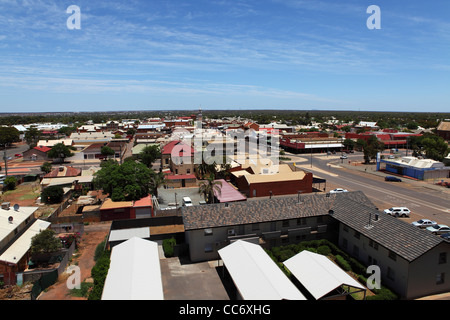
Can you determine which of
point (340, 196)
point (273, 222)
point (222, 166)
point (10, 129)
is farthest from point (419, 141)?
point (10, 129)

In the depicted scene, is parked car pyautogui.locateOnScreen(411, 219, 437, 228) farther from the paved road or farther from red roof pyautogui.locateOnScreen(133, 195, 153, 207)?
red roof pyautogui.locateOnScreen(133, 195, 153, 207)

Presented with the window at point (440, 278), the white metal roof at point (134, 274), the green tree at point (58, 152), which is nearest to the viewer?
the white metal roof at point (134, 274)

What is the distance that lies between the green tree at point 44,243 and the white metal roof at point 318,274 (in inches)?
718

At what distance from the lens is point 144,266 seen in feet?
64.2

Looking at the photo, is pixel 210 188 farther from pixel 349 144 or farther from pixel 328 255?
pixel 349 144

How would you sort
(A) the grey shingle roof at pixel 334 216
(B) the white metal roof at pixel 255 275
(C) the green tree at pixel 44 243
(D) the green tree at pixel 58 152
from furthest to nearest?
(D) the green tree at pixel 58 152 → (C) the green tree at pixel 44 243 → (A) the grey shingle roof at pixel 334 216 → (B) the white metal roof at pixel 255 275

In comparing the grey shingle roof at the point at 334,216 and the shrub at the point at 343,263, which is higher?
the grey shingle roof at the point at 334,216

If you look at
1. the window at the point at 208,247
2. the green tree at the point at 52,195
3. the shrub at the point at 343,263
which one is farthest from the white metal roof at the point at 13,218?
the shrub at the point at 343,263

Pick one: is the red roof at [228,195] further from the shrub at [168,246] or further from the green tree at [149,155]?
the green tree at [149,155]

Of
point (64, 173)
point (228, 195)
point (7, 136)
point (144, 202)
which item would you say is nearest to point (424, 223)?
point (228, 195)

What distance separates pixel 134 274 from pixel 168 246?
742cm

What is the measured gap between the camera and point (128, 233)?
2770cm

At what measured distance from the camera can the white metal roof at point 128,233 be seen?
2659 centimetres
